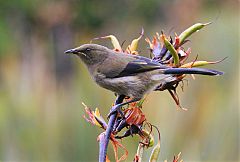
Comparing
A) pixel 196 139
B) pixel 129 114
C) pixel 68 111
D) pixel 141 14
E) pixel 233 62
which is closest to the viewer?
pixel 129 114

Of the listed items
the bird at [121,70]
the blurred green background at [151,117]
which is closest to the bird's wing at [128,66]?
the bird at [121,70]

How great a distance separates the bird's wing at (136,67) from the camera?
3254 millimetres

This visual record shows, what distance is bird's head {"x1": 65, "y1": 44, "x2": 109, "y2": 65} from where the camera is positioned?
3.37 m

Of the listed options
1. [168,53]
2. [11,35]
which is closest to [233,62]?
[168,53]

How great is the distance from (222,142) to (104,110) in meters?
1.00

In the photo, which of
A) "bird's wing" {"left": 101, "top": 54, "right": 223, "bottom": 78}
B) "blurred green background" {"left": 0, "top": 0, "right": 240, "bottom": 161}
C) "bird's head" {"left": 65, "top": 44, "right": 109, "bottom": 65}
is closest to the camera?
"bird's wing" {"left": 101, "top": 54, "right": 223, "bottom": 78}

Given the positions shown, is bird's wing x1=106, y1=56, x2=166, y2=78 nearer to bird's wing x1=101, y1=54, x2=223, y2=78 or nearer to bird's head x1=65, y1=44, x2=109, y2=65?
bird's wing x1=101, y1=54, x2=223, y2=78

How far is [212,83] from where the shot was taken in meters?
6.13

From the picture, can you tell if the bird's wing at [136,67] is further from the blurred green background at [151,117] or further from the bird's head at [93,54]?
the blurred green background at [151,117]

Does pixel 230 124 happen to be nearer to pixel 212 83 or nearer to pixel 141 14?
pixel 212 83

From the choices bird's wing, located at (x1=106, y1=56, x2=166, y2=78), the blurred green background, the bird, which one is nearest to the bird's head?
the bird

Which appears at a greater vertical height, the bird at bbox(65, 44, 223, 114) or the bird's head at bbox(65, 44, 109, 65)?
the bird's head at bbox(65, 44, 109, 65)

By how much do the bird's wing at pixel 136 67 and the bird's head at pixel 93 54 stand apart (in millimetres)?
107

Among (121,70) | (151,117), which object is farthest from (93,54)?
(151,117)
